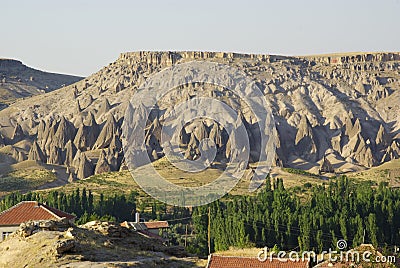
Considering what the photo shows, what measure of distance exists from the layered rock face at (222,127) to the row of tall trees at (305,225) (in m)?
65.7

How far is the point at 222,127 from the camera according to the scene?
522 ft

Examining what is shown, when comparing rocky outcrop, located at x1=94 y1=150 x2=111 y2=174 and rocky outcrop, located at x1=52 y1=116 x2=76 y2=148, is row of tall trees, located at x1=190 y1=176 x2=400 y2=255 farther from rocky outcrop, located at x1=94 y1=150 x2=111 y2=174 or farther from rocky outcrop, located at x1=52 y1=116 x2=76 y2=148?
rocky outcrop, located at x1=52 y1=116 x2=76 y2=148

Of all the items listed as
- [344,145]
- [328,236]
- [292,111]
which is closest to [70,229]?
[328,236]

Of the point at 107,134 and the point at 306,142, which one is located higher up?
the point at 107,134

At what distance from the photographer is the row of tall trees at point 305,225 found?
59.2 m

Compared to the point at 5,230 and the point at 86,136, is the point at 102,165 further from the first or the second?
the point at 5,230

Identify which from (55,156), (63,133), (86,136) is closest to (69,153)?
(55,156)

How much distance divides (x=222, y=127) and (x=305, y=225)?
100044 mm

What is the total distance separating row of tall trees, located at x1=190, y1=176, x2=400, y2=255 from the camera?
59.2 m

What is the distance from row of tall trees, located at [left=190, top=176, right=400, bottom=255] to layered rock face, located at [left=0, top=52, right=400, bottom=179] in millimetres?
65689

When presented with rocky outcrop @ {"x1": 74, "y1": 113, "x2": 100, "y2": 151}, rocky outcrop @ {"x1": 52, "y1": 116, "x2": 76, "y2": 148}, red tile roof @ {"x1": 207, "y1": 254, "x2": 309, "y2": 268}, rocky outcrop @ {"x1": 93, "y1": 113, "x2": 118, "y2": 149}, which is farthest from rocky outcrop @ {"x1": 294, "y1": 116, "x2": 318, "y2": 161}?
red tile roof @ {"x1": 207, "y1": 254, "x2": 309, "y2": 268}

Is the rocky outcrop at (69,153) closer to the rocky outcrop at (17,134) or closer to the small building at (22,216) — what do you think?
the rocky outcrop at (17,134)

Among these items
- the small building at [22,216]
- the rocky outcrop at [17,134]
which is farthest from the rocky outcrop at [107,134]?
the small building at [22,216]

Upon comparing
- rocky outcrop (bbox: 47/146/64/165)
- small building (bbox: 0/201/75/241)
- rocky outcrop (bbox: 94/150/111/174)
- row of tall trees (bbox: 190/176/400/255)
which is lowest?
row of tall trees (bbox: 190/176/400/255)
